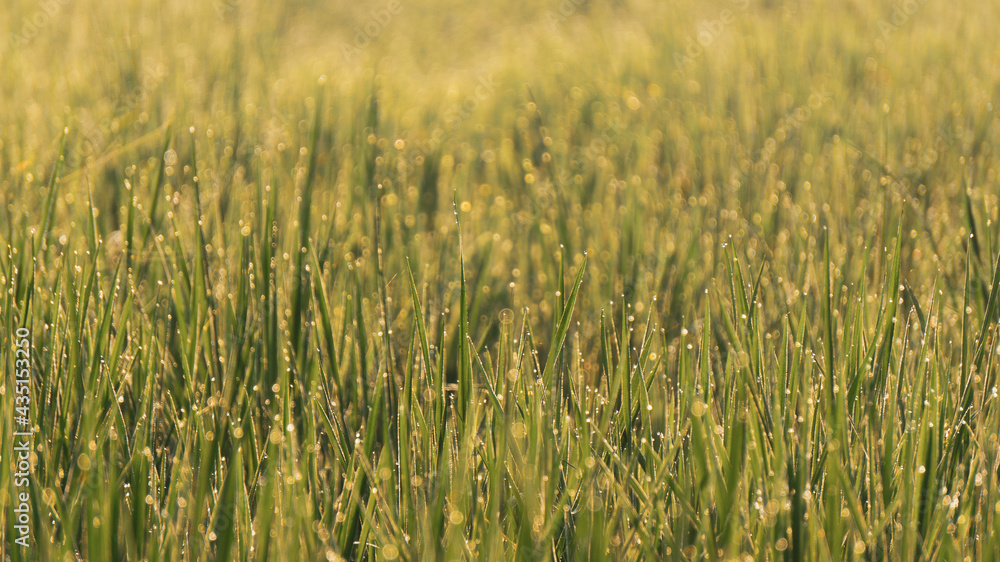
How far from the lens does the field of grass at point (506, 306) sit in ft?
2.35

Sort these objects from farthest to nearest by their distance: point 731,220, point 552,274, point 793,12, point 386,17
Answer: point 386,17 → point 793,12 → point 731,220 → point 552,274

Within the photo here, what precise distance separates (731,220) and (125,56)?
2000mm

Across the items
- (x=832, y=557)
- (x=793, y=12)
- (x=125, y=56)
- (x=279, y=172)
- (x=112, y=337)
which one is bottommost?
(x=832, y=557)

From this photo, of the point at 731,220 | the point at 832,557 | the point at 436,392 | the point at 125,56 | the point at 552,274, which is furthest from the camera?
the point at 125,56

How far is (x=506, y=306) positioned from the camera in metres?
1.32

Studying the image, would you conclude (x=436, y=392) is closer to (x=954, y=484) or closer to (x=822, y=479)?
(x=822, y=479)

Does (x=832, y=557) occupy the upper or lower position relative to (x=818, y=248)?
lower

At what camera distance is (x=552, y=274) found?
4.55 ft

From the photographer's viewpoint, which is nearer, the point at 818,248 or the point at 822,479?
the point at 822,479

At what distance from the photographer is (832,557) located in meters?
0.68

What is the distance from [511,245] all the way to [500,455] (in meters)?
0.88

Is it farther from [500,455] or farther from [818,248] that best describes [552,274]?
[500,455]

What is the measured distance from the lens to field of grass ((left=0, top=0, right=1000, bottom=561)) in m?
0.72

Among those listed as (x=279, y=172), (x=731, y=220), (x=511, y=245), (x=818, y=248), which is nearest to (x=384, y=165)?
(x=279, y=172)
